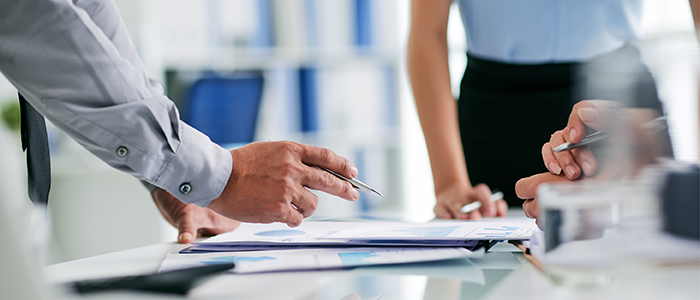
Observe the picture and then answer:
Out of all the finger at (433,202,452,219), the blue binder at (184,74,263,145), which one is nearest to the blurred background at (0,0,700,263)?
the blue binder at (184,74,263,145)

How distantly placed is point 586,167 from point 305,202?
14.2 inches

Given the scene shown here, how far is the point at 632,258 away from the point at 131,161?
58 cm

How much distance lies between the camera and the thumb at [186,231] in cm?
79

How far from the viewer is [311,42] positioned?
2.58 m

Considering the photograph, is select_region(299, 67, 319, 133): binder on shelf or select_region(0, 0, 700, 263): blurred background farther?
select_region(299, 67, 319, 133): binder on shelf

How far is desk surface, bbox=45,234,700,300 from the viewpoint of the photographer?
1.44 feet

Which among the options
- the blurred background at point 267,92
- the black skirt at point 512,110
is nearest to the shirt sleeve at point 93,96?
the black skirt at point 512,110

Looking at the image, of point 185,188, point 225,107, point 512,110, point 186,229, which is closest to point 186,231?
point 186,229

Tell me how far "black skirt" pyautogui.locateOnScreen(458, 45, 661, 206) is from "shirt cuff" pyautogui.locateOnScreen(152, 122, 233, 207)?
0.70m

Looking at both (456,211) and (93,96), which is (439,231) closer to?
(456,211)

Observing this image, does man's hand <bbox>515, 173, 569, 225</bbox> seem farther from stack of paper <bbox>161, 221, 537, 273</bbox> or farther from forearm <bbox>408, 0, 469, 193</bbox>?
forearm <bbox>408, 0, 469, 193</bbox>

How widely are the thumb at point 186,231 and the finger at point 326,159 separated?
24cm

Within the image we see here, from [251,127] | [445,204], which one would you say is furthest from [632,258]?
[251,127]

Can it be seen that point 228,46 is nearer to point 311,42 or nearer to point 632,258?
point 311,42
